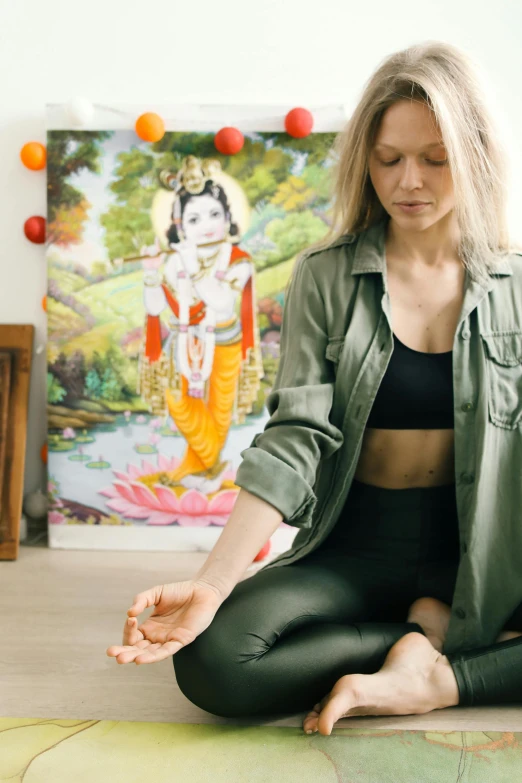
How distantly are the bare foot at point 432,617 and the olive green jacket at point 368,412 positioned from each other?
0.02 meters

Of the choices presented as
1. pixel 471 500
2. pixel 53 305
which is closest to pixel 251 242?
pixel 53 305

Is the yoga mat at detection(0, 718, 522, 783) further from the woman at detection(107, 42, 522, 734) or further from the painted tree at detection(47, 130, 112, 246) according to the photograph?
the painted tree at detection(47, 130, 112, 246)

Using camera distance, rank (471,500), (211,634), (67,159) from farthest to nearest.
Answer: (67,159), (471,500), (211,634)

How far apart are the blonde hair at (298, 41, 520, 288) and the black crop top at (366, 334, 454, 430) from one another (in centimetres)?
18

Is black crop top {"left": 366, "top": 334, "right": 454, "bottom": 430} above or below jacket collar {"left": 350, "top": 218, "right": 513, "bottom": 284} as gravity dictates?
below

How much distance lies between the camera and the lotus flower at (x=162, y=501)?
206 cm

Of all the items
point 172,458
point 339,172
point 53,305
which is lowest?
point 172,458

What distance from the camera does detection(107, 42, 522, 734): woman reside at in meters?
1.09

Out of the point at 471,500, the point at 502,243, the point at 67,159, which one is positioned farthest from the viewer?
the point at 67,159

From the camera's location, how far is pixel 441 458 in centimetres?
126

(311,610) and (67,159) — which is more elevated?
(67,159)

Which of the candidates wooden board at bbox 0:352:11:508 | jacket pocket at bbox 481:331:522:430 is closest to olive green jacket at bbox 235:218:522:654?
jacket pocket at bbox 481:331:522:430

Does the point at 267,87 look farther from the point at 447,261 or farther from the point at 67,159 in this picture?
the point at 447,261

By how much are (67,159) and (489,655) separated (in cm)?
163
